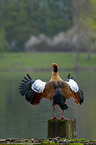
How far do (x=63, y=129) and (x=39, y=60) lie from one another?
59.2m

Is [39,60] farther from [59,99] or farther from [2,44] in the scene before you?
[59,99]

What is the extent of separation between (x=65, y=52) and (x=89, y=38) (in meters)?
8.75

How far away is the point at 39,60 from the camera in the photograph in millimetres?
70500

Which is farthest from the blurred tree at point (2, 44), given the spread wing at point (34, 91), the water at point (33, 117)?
the spread wing at point (34, 91)

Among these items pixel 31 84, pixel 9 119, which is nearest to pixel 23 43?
pixel 9 119

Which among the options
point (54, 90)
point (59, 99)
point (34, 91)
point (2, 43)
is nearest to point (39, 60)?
point (2, 43)

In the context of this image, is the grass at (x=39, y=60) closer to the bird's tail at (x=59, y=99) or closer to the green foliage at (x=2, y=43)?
the green foliage at (x=2, y=43)

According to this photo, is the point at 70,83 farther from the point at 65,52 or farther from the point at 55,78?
the point at 65,52

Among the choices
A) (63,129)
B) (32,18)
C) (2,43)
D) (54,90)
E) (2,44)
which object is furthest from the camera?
(32,18)

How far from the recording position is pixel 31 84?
12180 millimetres

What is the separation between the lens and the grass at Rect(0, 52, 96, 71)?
68.2 meters

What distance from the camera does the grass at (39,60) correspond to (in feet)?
224

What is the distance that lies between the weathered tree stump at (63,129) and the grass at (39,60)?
181 ft

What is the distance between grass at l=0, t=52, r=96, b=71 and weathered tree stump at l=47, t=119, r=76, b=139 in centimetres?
5530
